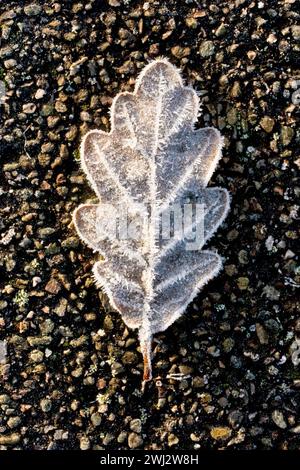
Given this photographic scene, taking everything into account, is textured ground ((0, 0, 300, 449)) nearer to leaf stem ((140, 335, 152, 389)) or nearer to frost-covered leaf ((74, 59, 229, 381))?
leaf stem ((140, 335, 152, 389))

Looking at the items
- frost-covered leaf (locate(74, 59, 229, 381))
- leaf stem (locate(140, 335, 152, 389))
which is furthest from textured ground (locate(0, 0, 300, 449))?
frost-covered leaf (locate(74, 59, 229, 381))

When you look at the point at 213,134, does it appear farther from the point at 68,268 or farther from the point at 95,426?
the point at 95,426

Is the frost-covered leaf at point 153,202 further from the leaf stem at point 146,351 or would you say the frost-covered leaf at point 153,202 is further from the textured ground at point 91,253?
the textured ground at point 91,253

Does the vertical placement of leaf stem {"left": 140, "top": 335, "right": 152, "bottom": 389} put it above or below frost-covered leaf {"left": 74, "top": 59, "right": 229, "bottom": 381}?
below

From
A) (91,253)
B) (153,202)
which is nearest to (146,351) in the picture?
(91,253)

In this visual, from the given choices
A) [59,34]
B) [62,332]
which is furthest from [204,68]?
[62,332]

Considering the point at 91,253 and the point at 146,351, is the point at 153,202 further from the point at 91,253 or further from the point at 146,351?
the point at 146,351
